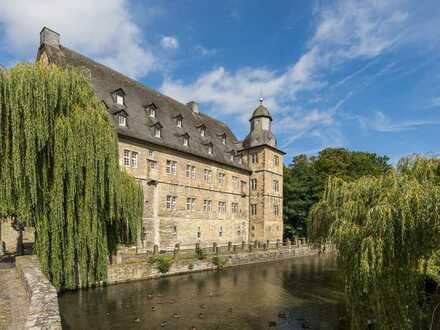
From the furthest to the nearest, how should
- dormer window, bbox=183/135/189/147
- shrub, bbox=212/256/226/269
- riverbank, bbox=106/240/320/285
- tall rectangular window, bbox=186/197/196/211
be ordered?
dormer window, bbox=183/135/189/147 → tall rectangular window, bbox=186/197/196/211 → shrub, bbox=212/256/226/269 → riverbank, bbox=106/240/320/285

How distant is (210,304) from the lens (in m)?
13.6

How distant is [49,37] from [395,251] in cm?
2375

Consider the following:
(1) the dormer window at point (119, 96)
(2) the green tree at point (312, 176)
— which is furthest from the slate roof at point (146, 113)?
(2) the green tree at point (312, 176)

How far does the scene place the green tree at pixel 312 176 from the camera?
3725cm

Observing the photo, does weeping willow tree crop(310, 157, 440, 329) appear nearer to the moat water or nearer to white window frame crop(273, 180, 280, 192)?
the moat water

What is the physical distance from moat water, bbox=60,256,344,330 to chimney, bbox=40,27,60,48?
16.4m

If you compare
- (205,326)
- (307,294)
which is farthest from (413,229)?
(307,294)

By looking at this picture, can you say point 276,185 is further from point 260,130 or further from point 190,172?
point 190,172

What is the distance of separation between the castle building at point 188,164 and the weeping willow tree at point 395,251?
39.0 ft

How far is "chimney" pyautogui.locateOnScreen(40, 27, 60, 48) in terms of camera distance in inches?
830

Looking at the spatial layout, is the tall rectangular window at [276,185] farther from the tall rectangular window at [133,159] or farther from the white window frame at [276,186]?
the tall rectangular window at [133,159]

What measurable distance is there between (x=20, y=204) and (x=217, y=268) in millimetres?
15749

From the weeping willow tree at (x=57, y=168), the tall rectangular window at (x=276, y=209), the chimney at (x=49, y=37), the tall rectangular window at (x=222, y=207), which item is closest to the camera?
the weeping willow tree at (x=57, y=168)

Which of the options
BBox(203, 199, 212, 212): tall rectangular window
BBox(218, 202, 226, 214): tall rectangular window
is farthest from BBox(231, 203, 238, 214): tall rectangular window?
BBox(203, 199, 212, 212): tall rectangular window
